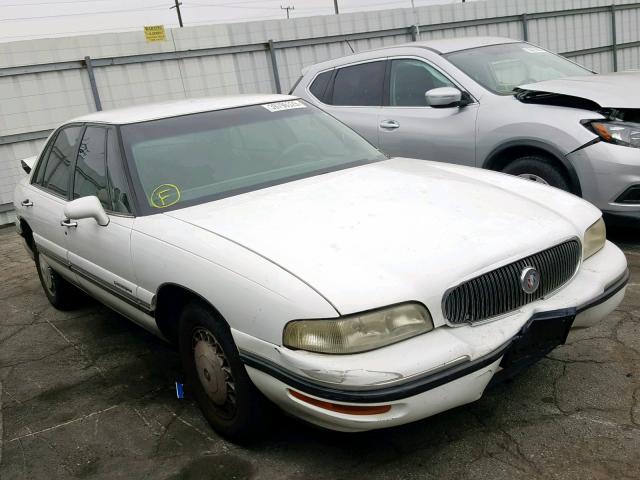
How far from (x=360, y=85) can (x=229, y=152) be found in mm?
3043

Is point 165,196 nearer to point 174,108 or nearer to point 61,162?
point 174,108

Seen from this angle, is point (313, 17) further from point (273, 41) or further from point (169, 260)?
point (169, 260)

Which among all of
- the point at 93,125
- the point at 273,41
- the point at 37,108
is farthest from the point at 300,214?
the point at 273,41

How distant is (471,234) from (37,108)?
8.24 meters

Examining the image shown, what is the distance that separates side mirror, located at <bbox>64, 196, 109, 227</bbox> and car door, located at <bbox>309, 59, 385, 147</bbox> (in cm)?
320

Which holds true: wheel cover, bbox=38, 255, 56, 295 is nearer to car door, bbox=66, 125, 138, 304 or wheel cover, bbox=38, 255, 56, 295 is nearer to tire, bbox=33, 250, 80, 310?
tire, bbox=33, 250, 80, 310

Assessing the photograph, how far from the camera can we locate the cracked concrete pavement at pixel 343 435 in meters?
2.53

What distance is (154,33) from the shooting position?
31.9ft

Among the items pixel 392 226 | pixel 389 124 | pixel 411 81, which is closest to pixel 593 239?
pixel 392 226

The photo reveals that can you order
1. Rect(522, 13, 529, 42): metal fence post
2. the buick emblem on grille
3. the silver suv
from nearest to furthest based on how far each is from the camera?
1. the buick emblem on grille
2. the silver suv
3. Rect(522, 13, 529, 42): metal fence post

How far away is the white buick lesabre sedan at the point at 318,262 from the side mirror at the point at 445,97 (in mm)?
1534

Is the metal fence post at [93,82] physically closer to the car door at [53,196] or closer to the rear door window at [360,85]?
the rear door window at [360,85]

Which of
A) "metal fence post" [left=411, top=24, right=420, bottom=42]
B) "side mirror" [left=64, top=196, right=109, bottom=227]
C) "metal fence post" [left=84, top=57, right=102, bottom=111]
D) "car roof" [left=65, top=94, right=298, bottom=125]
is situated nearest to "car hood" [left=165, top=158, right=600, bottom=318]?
"side mirror" [left=64, top=196, right=109, bottom=227]

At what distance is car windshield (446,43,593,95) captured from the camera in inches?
218
